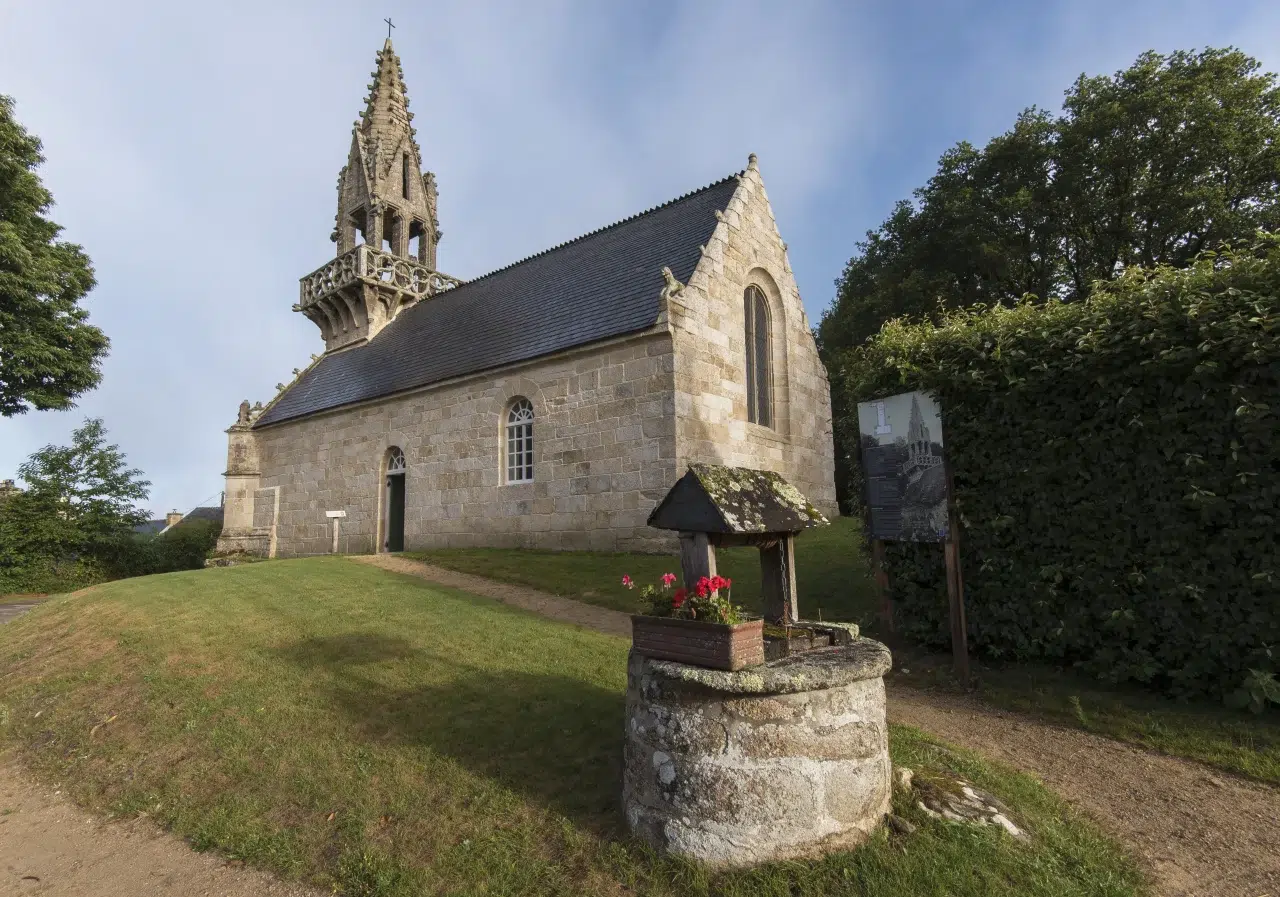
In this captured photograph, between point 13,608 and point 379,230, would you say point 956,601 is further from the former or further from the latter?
point 379,230

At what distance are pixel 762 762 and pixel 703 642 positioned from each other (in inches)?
29.3

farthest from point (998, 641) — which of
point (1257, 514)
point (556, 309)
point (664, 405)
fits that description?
point (556, 309)

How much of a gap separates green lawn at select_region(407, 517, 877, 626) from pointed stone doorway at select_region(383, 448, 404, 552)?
3952mm

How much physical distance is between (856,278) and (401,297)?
1964 centimetres

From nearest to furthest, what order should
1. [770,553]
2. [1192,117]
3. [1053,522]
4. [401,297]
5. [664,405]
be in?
[770,553] < [1053,522] < [664,405] < [1192,117] < [401,297]

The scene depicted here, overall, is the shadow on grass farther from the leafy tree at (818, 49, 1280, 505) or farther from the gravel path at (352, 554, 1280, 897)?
the leafy tree at (818, 49, 1280, 505)

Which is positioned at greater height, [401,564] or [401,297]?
[401,297]

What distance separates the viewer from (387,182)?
2756cm

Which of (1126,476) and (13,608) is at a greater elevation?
(1126,476)

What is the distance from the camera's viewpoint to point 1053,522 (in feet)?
21.1

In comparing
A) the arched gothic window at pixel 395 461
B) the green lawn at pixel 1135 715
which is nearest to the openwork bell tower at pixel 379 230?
the arched gothic window at pixel 395 461

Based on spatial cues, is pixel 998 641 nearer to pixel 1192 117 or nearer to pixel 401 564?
pixel 401 564

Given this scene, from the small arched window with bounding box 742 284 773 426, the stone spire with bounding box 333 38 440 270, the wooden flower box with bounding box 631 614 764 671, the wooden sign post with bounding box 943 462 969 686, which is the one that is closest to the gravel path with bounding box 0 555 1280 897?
the wooden sign post with bounding box 943 462 969 686

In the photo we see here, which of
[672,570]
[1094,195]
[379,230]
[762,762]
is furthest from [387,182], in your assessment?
[762,762]
